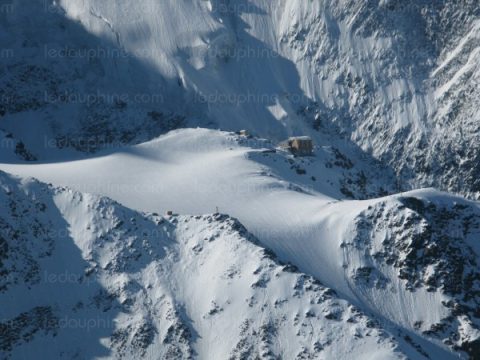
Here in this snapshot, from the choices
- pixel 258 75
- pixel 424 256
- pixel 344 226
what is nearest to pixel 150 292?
pixel 344 226

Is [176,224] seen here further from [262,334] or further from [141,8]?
[141,8]

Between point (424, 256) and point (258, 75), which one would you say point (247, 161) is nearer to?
point (424, 256)

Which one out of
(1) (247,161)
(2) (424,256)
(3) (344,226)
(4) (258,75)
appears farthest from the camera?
(4) (258,75)

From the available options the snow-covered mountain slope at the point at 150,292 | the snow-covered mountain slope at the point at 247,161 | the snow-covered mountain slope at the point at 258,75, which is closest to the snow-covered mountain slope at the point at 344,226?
the snow-covered mountain slope at the point at 247,161

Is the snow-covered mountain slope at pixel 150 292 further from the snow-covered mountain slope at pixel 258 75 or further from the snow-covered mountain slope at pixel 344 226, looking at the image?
the snow-covered mountain slope at pixel 258 75

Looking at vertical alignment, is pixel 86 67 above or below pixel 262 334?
above

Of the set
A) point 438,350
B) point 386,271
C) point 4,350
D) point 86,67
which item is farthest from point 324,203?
point 86,67
